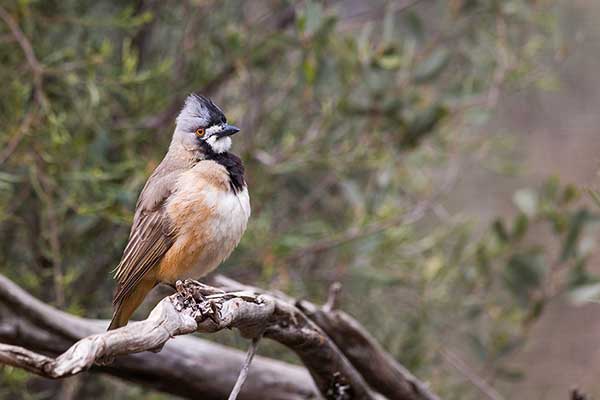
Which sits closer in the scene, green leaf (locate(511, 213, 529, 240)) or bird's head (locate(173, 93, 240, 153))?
bird's head (locate(173, 93, 240, 153))

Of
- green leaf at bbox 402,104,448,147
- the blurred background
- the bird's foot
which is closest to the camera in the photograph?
the bird's foot

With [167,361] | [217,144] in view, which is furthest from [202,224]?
[167,361]

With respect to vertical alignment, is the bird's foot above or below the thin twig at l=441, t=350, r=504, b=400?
below

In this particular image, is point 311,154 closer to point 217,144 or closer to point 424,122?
point 424,122

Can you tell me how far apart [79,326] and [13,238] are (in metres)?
1.12

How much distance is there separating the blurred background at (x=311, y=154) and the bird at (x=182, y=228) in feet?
1.50

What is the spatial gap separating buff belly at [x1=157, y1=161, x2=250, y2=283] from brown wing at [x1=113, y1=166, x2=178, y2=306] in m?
0.04

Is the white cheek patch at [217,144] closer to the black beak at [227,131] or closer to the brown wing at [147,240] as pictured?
the black beak at [227,131]

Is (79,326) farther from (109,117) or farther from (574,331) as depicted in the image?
(574,331)

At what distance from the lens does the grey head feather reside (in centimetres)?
355

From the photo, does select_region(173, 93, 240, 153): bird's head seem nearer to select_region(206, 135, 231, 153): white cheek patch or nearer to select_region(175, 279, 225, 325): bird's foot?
select_region(206, 135, 231, 153): white cheek patch

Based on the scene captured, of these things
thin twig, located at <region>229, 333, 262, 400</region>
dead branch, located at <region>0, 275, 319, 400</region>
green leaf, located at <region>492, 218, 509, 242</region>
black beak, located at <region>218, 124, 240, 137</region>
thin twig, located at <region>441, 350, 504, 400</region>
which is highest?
green leaf, located at <region>492, 218, 509, 242</region>

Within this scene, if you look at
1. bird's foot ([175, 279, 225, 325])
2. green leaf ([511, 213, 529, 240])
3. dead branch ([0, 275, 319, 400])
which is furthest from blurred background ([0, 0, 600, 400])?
bird's foot ([175, 279, 225, 325])

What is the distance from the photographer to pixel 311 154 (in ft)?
14.8
